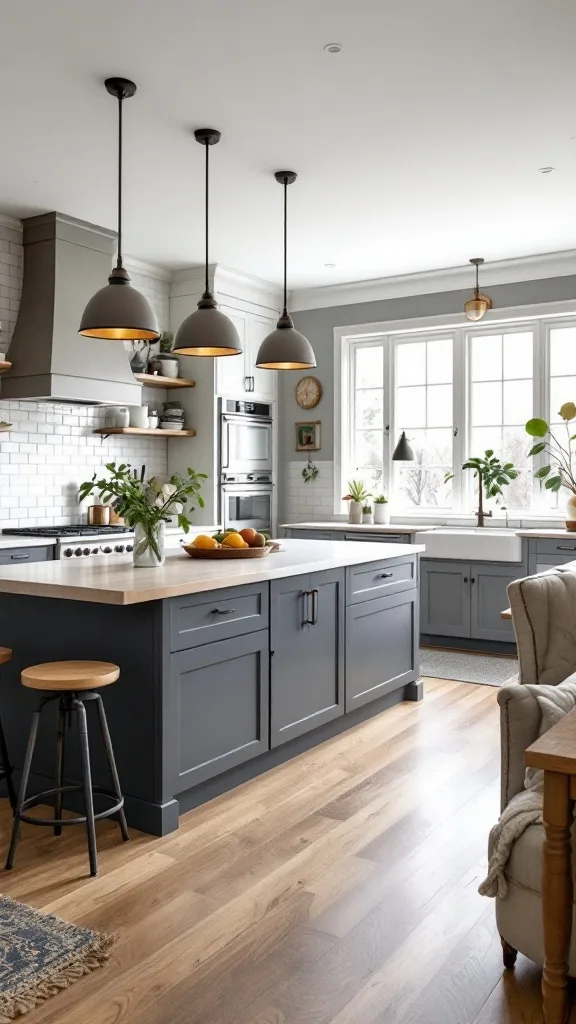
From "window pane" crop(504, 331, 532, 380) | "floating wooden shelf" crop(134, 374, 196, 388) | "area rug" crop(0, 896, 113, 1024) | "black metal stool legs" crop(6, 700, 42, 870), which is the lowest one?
"area rug" crop(0, 896, 113, 1024)

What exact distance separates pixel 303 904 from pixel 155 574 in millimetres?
1382

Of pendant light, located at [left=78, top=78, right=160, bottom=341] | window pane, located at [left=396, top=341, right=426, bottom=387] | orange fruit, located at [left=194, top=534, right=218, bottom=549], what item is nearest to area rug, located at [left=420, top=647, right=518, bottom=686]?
orange fruit, located at [left=194, top=534, right=218, bottom=549]

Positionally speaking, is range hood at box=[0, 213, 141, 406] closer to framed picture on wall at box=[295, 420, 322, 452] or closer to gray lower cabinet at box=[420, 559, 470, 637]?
framed picture on wall at box=[295, 420, 322, 452]

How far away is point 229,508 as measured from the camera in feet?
23.4

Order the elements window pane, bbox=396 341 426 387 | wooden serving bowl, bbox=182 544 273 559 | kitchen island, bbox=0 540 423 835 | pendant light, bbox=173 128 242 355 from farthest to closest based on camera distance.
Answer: window pane, bbox=396 341 426 387 → wooden serving bowl, bbox=182 544 273 559 → pendant light, bbox=173 128 242 355 → kitchen island, bbox=0 540 423 835

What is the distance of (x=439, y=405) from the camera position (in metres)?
7.19

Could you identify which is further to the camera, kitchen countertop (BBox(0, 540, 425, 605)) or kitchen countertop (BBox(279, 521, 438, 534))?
kitchen countertop (BBox(279, 521, 438, 534))

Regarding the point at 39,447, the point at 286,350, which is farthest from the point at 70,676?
the point at 39,447

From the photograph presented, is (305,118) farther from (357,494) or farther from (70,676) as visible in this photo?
(357,494)

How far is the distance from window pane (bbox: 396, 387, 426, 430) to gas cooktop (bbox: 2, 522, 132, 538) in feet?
9.00

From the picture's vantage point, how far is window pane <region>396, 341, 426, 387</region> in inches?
286

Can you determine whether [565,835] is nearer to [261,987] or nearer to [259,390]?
[261,987]

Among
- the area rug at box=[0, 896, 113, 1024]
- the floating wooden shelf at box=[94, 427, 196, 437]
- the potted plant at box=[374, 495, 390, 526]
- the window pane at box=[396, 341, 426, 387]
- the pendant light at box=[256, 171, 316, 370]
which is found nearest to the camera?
the area rug at box=[0, 896, 113, 1024]

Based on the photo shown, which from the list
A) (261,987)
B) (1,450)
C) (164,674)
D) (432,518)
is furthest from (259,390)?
(261,987)
